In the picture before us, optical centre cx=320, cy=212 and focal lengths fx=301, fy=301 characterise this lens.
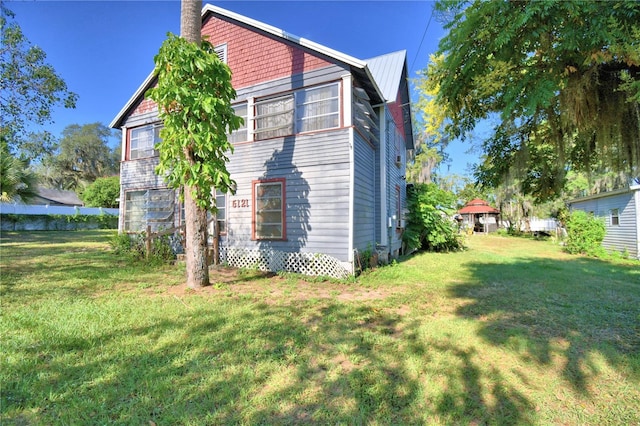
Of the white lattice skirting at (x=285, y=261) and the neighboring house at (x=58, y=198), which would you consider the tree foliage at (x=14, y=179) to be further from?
the neighboring house at (x=58, y=198)

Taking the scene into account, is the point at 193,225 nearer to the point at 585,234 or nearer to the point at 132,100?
the point at 132,100

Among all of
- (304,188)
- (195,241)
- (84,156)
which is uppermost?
(84,156)

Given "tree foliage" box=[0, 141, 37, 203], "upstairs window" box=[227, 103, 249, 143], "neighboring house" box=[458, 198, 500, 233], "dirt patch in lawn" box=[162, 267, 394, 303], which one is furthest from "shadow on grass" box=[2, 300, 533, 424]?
"neighboring house" box=[458, 198, 500, 233]

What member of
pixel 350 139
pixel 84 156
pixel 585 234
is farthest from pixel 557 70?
pixel 84 156

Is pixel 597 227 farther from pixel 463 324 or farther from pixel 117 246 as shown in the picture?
pixel 117 246

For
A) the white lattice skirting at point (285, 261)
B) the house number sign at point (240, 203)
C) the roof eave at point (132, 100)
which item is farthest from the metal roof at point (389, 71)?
the roof eave at point (132, 100)

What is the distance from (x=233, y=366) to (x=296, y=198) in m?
5.62

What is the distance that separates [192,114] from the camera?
19.8ft

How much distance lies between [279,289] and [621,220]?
1531 centimetres

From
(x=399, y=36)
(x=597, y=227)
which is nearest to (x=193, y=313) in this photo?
(x=399, y=36)

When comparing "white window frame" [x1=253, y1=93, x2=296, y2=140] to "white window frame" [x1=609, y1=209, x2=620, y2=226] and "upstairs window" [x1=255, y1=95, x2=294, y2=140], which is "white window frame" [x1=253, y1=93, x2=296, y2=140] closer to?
"upstairs window" [x1=255, y1=95, x2=294, y2=140]

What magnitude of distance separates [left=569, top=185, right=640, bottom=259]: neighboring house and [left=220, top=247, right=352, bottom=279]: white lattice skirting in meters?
12.4

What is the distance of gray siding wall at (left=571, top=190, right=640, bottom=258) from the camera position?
39.6ft

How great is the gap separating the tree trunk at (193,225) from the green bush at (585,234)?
16.8 metres
